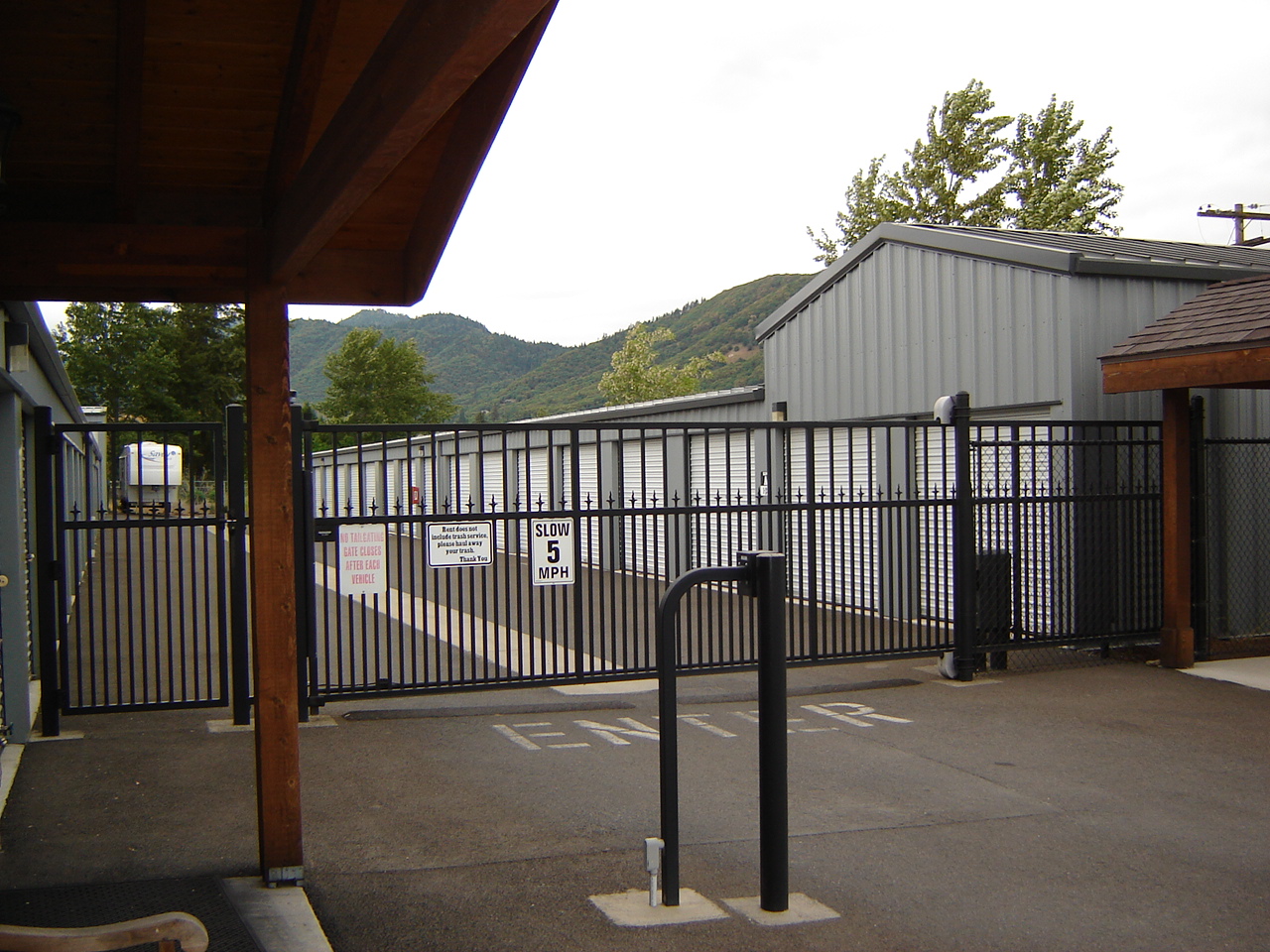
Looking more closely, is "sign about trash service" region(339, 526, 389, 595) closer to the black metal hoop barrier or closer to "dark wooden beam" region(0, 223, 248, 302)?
"dark wooden beam" region(0, 223, 248, 302)

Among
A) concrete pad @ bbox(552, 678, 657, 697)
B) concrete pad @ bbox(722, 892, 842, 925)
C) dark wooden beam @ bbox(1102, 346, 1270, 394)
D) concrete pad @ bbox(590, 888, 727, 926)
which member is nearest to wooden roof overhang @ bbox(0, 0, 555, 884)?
concrete pad @ bbox(590, 888, 727, 926)

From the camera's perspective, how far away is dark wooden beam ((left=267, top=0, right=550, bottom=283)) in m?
2.40

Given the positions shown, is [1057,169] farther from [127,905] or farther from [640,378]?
[127,905]

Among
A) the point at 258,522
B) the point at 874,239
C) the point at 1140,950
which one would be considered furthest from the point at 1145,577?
the point at 258,522

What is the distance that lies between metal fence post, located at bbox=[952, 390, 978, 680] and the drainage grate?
721 cm

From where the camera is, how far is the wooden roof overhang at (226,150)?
386cm

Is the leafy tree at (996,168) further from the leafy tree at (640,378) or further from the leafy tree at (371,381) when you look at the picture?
the leafy tree at (371,381)

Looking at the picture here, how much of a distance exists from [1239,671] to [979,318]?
15.6 ft

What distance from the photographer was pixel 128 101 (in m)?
4.30

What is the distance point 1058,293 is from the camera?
1159 centimetres

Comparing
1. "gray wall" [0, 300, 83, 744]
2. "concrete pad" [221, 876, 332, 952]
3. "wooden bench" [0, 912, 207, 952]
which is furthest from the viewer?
"gray wall" [0, 300, 83, 744]

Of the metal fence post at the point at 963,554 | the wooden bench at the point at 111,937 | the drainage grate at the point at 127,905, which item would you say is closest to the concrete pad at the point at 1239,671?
the metal fence post at the point at 963,554

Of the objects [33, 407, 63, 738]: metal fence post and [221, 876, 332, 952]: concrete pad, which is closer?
[221, 876, 332, 952]: concrete pad

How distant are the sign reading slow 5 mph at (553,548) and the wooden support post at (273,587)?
355 cm
